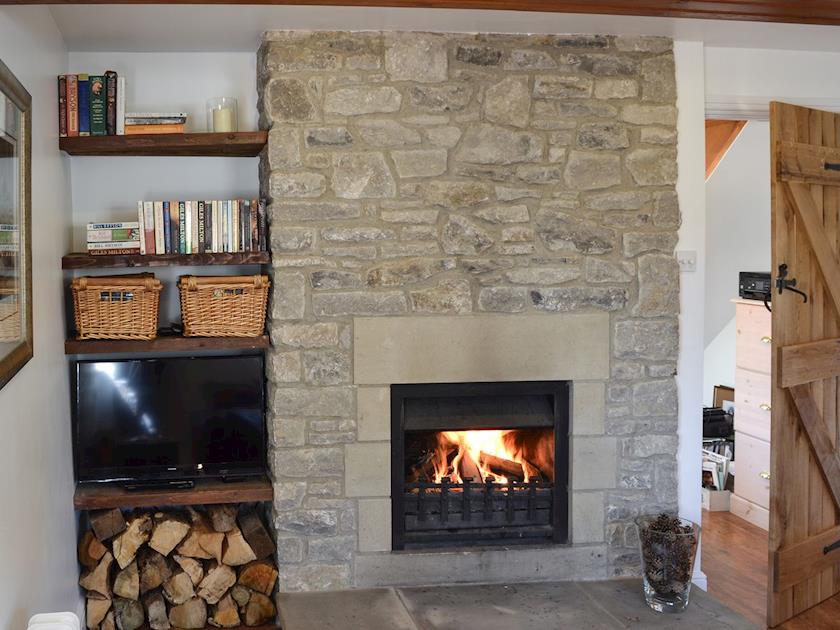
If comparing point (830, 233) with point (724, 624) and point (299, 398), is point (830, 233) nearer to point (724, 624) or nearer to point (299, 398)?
point (724, 624)

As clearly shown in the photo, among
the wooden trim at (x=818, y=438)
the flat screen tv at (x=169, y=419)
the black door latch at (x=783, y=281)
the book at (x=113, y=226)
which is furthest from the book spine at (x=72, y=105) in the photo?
the wooden trim at (x=818, y=438)

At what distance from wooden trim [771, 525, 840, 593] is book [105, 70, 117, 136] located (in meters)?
3.12

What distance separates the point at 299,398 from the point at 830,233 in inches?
89.8

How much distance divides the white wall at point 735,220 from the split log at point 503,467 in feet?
8.26

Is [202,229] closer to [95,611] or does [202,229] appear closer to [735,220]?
[95,611]

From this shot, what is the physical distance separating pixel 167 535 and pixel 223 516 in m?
0.23

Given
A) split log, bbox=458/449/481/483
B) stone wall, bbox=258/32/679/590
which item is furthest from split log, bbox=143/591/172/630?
split log, bbox=458/449/481/483

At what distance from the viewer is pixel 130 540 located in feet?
12.0

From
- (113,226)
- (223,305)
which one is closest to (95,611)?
(223,305)

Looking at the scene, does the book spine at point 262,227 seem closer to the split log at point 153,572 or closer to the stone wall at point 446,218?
the stone wall at point 446,218

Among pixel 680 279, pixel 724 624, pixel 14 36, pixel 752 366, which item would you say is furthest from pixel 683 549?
pixel 14 36

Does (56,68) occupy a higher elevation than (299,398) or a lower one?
higher

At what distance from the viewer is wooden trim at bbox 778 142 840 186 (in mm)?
3514

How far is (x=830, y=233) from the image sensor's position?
12.4 feet
